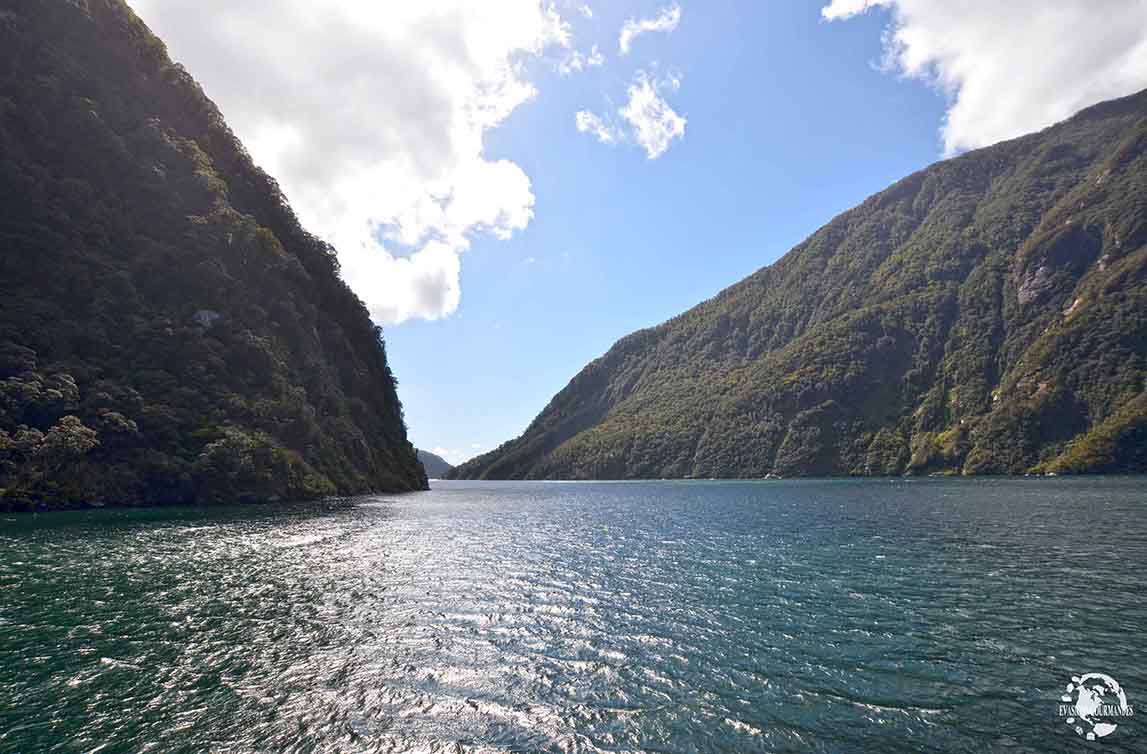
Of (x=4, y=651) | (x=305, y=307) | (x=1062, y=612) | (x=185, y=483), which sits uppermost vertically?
(x=305, y=307)

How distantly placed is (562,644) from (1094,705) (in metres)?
19.2

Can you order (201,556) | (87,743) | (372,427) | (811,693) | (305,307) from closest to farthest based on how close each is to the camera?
(87,743)
(811,693)
(201,556)
(305,307)
(372,427)

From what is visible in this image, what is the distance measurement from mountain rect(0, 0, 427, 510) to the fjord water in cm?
3631

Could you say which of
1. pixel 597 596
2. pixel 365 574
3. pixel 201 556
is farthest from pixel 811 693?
pixel 201 556

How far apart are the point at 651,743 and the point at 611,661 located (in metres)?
6.61

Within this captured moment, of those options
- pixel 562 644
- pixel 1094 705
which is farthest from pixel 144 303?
pixel 1094 705

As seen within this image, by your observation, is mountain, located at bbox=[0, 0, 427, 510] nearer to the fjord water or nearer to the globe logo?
the fjord water

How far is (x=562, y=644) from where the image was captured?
24.4 meters

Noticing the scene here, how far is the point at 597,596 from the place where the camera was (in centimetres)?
3275

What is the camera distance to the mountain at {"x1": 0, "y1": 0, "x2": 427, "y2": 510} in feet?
259

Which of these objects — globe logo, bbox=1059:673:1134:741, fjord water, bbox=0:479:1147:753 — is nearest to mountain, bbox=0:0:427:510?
fjord water, bbox=0:479:1147:753

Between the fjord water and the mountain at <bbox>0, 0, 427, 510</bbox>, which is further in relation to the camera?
the mountain at <bbox>0, 0, 427, 510</bbox>

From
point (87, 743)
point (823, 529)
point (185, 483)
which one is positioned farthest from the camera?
point (185, 483)

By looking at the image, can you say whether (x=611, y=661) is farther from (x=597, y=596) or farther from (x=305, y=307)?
(x=305, y=307)
